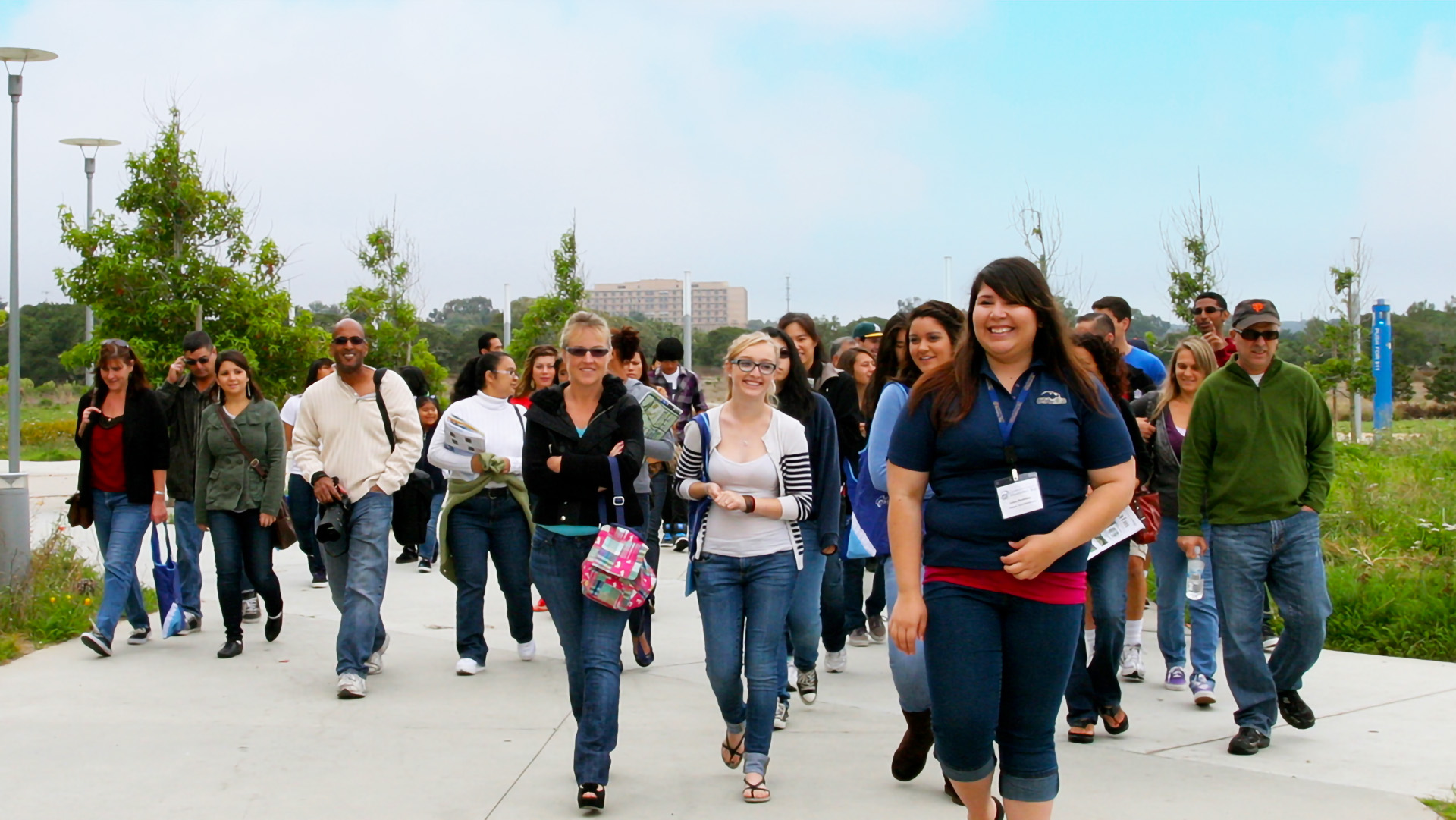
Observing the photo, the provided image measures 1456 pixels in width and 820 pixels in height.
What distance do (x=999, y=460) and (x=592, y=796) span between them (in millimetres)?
2267

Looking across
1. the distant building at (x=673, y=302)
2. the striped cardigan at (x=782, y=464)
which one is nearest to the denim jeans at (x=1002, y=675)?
the striped cardigan at (x=782, y=464)

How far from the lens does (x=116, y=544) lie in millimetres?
7801

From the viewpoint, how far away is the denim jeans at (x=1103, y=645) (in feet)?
19.2

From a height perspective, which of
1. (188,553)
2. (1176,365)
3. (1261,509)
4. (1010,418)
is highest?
(1176,365)

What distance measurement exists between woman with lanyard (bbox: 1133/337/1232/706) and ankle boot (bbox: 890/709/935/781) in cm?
225

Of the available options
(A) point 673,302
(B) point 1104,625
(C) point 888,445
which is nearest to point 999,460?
(C) point 888,445

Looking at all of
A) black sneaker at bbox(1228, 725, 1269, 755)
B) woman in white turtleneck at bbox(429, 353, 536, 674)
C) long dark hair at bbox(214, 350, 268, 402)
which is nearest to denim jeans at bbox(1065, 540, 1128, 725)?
black sneaker at bbox(1228, 725, 1269, 755)

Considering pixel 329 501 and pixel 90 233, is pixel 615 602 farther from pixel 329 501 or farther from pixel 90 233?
pixel 90 233

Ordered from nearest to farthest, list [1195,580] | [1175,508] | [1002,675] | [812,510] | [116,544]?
[1002,675] → [812,510] → [1195,580] → [1175,508] → [116,544]

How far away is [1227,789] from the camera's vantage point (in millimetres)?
5188

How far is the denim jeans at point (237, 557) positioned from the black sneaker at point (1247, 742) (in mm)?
5512

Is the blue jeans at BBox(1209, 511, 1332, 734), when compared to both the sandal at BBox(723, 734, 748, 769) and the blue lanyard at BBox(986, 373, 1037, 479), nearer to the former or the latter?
the sandal at BBox(723, 734, 748, 769)

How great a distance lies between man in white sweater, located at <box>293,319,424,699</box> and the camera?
23.0 ft

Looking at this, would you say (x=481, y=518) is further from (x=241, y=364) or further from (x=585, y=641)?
(x=585, y=641)
